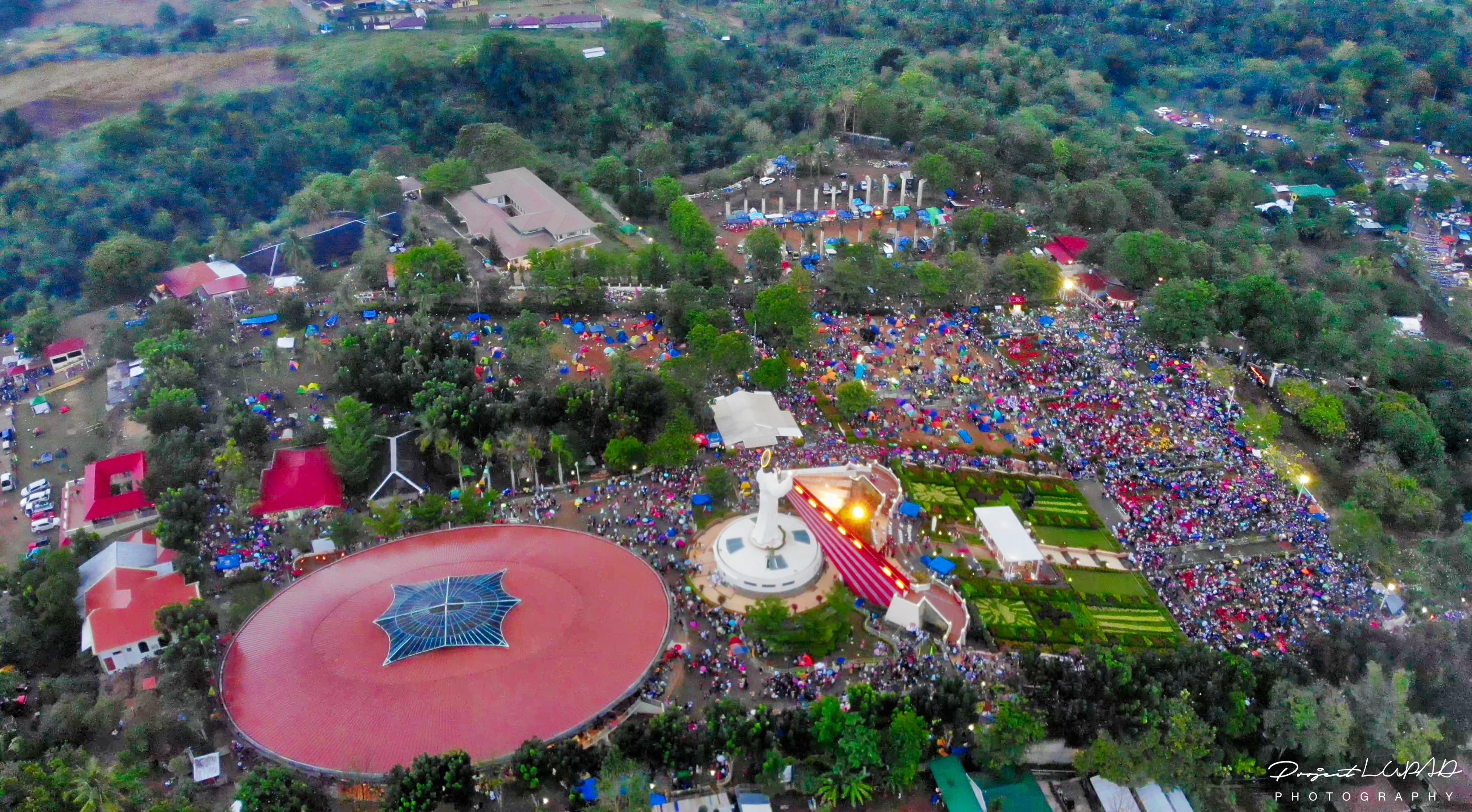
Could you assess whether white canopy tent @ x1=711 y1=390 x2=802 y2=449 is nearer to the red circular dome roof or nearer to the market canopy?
the market canopy

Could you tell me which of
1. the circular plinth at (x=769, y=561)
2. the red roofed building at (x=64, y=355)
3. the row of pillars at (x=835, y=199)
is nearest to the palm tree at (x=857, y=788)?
the circular plinth at (x=769, y=561)

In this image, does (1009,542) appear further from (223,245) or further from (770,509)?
(223,245)

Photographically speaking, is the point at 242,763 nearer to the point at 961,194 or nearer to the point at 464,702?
the point at 464,702

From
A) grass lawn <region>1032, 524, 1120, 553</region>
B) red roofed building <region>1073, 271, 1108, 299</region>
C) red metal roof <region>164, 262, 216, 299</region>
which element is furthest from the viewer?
red roofed building <region>1073, 271, 1108, 299</region>

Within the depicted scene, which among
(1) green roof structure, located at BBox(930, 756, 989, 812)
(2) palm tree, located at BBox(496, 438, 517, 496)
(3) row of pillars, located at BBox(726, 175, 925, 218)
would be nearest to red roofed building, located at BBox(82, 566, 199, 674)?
(2) palm tree, located at BBox(496, 438, 517, 496)

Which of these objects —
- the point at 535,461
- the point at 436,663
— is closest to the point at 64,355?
the point at 535,461

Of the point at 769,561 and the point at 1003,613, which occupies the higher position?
the point at 769,561
